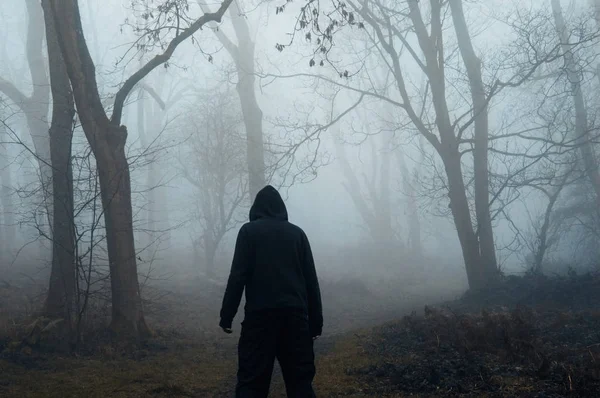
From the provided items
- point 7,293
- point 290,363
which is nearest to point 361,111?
point 7,293

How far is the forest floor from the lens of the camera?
569 centimetres

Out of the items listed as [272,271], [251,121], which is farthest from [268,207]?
[251,121]

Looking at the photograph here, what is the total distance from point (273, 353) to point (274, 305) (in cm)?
41

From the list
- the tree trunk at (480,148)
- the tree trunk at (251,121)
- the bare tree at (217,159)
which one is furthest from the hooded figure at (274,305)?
the bare tree at (217,159)

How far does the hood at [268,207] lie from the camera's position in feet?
16.6

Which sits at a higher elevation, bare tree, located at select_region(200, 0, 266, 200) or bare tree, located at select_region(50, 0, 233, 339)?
bare tree, located at select_region(200, 0, 266, 200)

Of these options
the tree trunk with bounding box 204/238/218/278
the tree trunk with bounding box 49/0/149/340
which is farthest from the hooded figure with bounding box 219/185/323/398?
the tree trunk with bounding box 204/238/218/278

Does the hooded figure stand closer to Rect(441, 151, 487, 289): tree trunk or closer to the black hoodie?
the black hoodie

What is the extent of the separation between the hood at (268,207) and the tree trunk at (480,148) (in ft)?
34.2

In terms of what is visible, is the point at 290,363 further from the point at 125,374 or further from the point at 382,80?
the point at 382,80

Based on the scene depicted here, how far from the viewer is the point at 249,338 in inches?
178

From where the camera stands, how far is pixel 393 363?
6.89m

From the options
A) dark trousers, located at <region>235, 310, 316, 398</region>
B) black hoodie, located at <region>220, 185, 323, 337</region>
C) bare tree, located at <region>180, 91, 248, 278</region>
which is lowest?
dark trousers, located at <region>235, 310, 316, 398</region>

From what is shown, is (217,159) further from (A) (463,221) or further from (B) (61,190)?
(B) (61,190)
